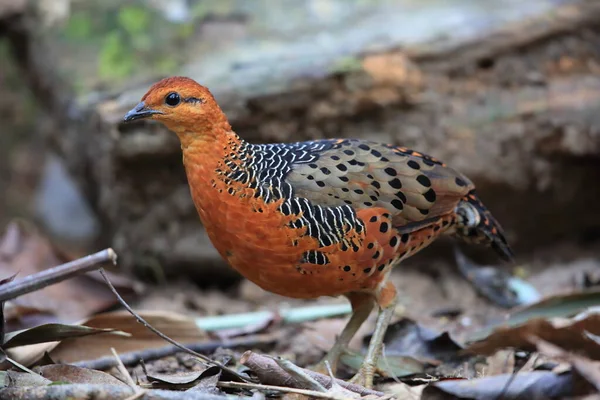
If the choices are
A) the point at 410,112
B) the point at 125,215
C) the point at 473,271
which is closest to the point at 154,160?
the point at 125,215

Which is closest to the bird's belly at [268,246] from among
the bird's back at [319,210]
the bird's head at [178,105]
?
the bird's back at [319,210]

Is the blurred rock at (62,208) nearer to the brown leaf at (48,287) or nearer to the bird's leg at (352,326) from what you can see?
the brown leaf at (48,287)

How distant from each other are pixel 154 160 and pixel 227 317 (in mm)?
1468

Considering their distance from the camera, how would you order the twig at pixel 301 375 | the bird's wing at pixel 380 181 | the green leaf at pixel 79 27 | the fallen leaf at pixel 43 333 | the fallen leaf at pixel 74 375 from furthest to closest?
the green leaf at pixel 79 27
the bird's wing at pixel 380 181
the fallen leaf at pixel 43 333
the fallen leaf at pixel 74 375
the twig at pixel 301 375

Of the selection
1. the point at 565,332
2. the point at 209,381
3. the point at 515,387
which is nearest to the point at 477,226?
the point at 565,332

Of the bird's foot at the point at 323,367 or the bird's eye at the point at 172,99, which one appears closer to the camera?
the bird's eye at the point at 172,99

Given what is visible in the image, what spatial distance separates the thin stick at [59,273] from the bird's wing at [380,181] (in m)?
1.32

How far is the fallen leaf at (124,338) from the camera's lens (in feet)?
13.5

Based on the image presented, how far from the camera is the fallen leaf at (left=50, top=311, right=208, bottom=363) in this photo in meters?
4.12

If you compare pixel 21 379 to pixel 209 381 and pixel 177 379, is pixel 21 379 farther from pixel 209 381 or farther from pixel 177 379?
pixel 209 381

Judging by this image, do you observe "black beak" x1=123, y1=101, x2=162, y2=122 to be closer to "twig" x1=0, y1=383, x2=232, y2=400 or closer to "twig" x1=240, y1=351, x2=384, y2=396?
"twig" x1=240, y1=351, x2=384, y2=396

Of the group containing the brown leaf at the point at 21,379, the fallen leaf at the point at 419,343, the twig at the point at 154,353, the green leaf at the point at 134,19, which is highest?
the green leaf at the point at 134,19

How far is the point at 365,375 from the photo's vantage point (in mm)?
3945

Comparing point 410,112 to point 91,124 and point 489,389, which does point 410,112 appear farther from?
point 489,389
